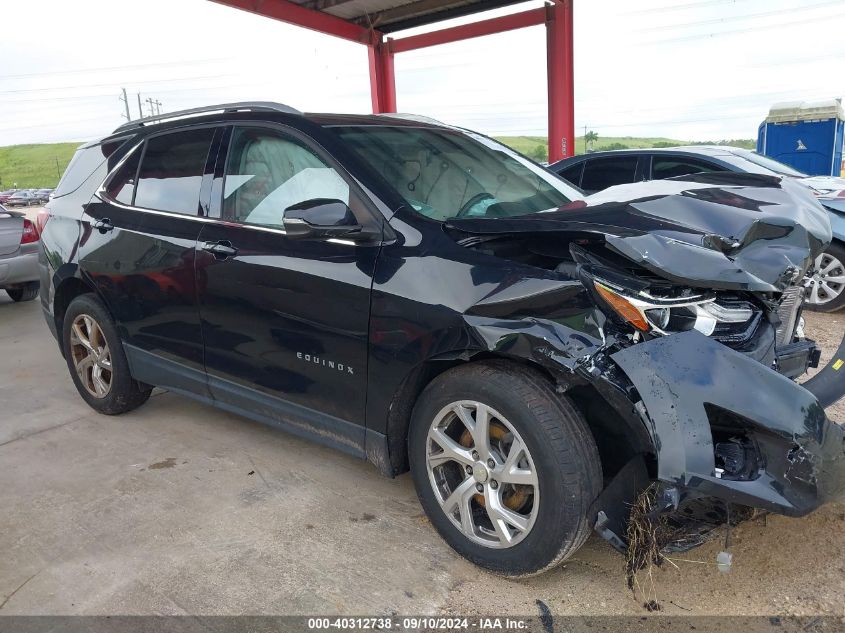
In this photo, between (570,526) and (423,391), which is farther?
(423,391)

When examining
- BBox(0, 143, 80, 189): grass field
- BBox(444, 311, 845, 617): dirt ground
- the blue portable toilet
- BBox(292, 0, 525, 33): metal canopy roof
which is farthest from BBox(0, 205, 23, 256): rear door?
BBox(0, 143, 80, 189): grass field

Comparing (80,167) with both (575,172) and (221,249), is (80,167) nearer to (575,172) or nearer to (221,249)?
(221,249)

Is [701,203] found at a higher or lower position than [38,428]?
higher

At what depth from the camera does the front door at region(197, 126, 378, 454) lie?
275 centimetres

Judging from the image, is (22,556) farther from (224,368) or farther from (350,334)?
(350,334)

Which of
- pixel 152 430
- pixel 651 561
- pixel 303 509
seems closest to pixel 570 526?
pixel 651 561

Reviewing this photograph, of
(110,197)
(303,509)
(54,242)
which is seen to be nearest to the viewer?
(303,509)

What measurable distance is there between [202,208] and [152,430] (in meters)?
1.53

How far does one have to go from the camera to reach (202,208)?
Answer: 11.0 ft

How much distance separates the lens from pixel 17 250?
7.69m

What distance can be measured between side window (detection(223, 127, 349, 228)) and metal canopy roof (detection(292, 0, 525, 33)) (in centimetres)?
991

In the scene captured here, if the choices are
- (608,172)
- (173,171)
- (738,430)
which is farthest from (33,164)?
(738,430)

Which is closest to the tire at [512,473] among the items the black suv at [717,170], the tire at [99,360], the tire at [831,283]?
the tire at [99,360]

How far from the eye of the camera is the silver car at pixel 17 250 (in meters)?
7.55
